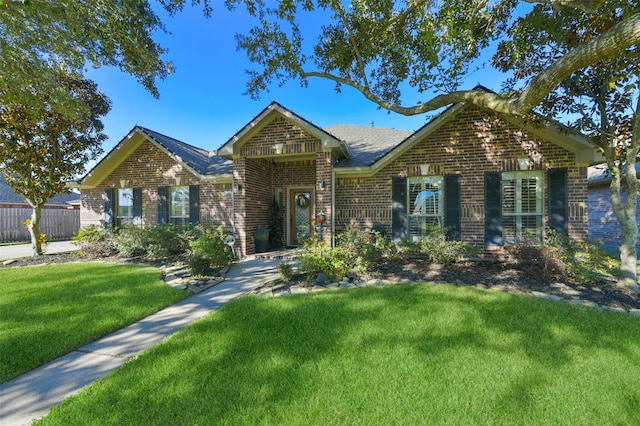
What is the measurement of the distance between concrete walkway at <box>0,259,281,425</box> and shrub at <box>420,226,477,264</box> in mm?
5008

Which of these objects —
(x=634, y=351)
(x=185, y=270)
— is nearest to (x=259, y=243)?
(x=185, y=270)

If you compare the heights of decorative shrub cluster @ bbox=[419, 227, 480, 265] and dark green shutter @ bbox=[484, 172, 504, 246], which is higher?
dark green shutter @ bbox=[484, 172, 504, 246]

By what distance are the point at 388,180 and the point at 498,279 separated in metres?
4.12

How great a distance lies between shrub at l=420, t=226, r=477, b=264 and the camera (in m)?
7.11

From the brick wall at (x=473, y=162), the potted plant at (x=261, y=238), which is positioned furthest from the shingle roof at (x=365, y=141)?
the potted plant at (x=261, y=238)

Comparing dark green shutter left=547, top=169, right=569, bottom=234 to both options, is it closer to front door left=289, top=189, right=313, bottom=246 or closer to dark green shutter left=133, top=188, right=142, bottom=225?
front door left=289, top=189, right=313, bottom=246

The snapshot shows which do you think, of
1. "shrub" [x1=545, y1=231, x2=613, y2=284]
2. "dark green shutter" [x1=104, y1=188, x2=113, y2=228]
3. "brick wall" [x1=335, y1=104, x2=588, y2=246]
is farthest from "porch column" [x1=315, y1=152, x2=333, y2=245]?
"dark green shutter" [x1=104, y1=188, x2=113, y2=228]

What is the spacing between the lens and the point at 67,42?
6.78 m

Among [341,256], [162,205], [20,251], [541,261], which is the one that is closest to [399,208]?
[341,256]

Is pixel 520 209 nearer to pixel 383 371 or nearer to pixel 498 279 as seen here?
pixel 498 279

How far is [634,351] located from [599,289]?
2.97m

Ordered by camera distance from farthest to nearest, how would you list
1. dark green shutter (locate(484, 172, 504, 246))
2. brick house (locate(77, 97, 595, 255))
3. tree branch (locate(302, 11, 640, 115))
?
dark green shutter (locate(484, 172, 504, 246)), brick house (locate(77, 97, 595, 255)), tree branch (locate(302, 11, 640, 115))

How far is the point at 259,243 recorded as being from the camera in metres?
9.78

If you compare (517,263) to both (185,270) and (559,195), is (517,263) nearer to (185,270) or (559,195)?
(559,195)
